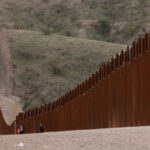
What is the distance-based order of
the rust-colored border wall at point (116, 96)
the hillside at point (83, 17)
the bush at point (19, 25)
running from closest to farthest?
the rust-colored border wall at point (116, 96) → the bush at point (19, 25) → the hillside at point (83, 17)

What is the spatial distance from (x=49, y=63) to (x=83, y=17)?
23.4 metres

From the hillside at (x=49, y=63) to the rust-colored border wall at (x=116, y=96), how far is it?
2284 cm

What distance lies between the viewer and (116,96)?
14758 mm

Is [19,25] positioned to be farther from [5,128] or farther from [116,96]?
[116,96]

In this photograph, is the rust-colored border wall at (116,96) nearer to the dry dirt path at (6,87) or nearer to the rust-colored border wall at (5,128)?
the rust-colored border wall at (5,128)

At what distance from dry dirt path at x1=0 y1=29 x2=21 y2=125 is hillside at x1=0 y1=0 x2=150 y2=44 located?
11804 mm

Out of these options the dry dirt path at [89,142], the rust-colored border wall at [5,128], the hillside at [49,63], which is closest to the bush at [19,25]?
the hillside at [49,63]

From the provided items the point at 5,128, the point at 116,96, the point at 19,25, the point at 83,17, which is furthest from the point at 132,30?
the point at 116,96

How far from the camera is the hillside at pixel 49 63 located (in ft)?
145

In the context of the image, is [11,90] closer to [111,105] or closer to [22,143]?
[111,105]

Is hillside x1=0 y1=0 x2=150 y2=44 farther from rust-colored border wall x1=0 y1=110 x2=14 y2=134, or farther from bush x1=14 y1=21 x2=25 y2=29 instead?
rust-colored border wall x1=0 y1=110 x2=14 y2=134

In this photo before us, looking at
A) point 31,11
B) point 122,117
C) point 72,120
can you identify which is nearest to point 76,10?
point 31,11

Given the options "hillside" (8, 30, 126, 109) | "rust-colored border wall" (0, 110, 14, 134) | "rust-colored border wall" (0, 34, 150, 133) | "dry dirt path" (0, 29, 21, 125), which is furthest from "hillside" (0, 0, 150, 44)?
"rust-colored border wall" (0, 34, 150, 133)

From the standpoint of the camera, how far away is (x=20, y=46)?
51.4 metres
